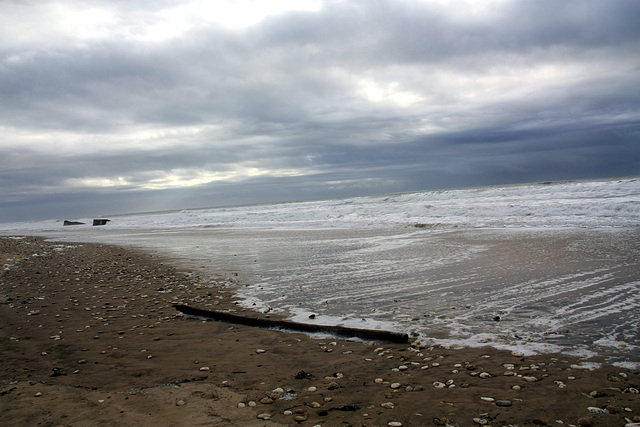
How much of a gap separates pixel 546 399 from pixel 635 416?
0.59 meters

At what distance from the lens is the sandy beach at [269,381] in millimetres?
3318

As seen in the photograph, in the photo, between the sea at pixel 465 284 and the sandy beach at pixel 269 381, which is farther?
the sea at pixel 465 284

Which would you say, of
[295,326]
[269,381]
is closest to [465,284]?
[295,326]

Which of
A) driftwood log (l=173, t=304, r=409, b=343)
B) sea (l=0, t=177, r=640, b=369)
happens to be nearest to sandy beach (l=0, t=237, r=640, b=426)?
driftwood log (l=173, t=304, r=409, b=343)

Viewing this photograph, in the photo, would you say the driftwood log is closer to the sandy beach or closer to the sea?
the sandy beach

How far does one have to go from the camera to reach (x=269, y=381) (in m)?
4.11

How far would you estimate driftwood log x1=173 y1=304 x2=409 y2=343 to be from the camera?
5.07 meters

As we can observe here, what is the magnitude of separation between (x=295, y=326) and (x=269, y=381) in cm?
167


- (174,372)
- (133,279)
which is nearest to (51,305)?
(133,279)

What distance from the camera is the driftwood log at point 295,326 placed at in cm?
507

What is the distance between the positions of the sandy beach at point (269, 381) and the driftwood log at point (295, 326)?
0.49 feet

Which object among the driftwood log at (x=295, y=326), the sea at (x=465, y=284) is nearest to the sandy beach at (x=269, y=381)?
the driftwood log at (x=295, y=326)

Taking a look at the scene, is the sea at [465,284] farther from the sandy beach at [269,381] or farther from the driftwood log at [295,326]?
the sandy beach at [269,381]

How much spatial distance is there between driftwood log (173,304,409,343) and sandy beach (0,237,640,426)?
15cm
